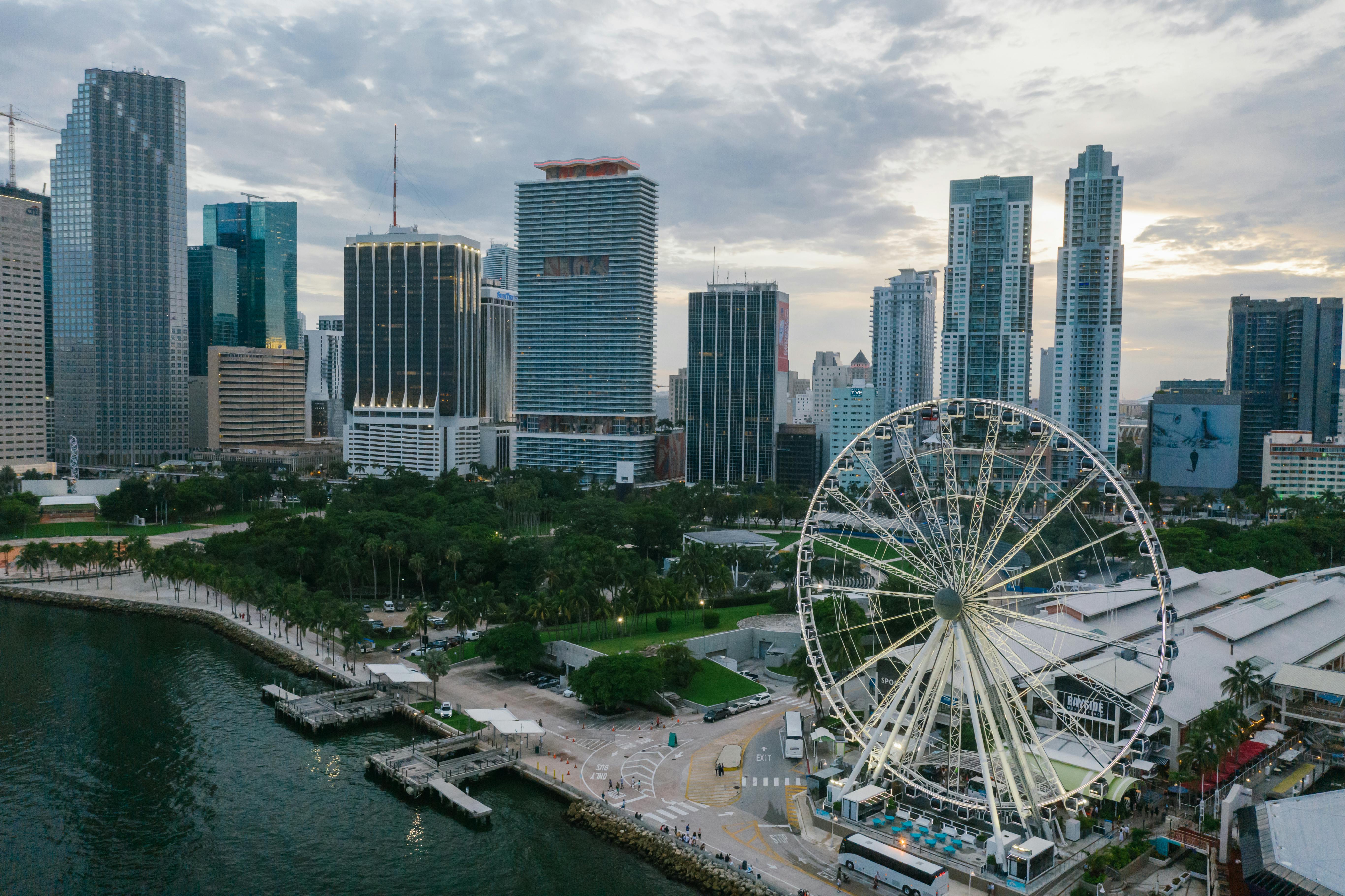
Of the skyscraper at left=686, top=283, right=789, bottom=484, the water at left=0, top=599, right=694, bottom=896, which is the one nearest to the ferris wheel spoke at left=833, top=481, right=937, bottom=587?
the water at left=0, top=599, right=694, bottom=896

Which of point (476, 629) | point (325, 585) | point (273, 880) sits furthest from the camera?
point (325, 585)

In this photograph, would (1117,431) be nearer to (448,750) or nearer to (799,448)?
(799,448)

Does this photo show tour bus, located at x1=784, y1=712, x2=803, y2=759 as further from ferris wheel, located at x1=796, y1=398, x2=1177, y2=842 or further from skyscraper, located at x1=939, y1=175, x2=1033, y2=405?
skyscraper, located at x1=939, y1=175, x2=1033, y2=405

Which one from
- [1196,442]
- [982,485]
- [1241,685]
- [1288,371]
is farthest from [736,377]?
[982,485]

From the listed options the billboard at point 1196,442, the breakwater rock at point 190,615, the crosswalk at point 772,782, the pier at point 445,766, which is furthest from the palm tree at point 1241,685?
the billboard at point 1196,442

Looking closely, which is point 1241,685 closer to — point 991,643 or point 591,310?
point 991,643

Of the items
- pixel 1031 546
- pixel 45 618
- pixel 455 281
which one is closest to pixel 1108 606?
pixel 1031 546
